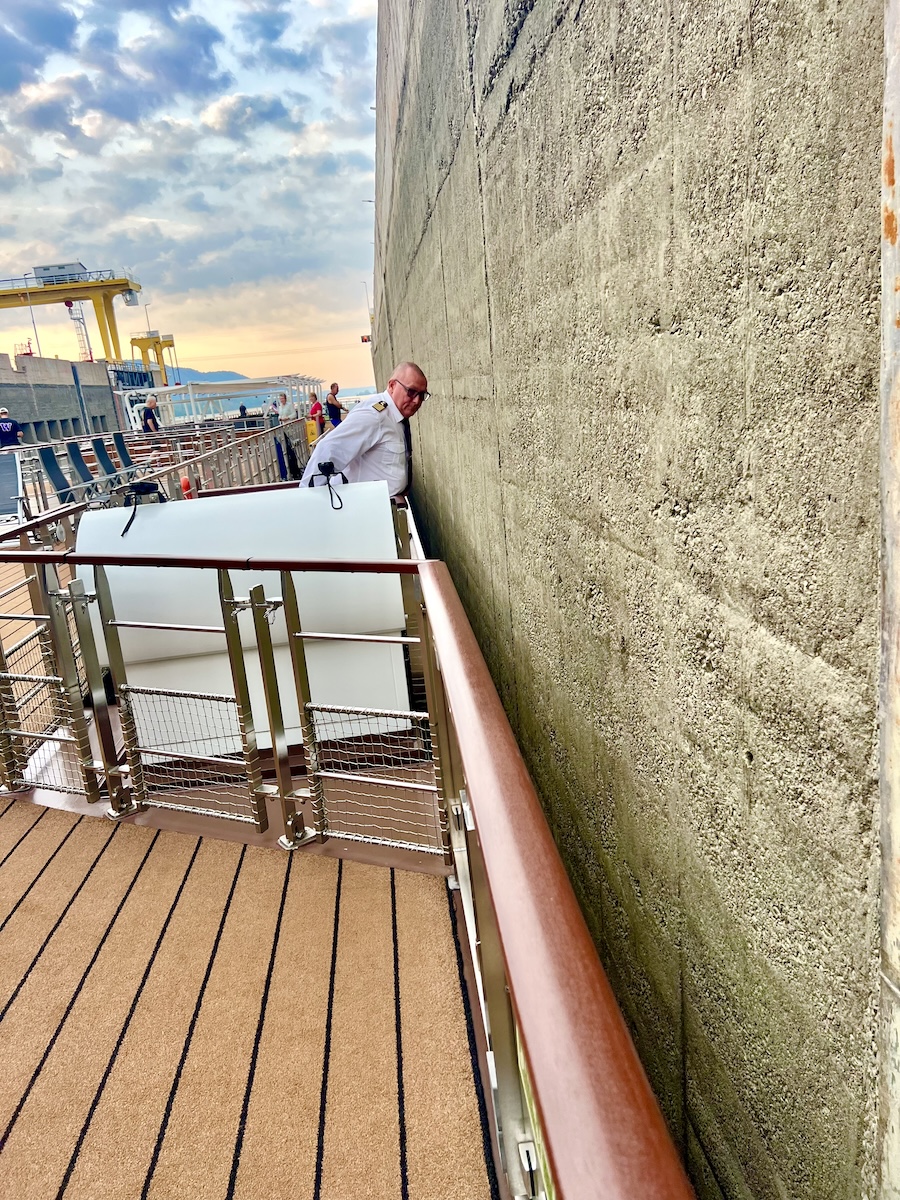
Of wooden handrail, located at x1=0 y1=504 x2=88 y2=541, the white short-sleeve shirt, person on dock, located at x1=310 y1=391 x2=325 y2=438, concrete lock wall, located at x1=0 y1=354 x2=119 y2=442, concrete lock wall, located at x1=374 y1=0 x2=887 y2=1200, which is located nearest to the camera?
concrete lock wall, located at x1=374 y1=0 x2=887 y2=1200

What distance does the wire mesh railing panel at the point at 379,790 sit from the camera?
8.35ft

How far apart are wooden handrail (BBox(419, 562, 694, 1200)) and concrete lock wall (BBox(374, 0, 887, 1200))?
23 centimetres

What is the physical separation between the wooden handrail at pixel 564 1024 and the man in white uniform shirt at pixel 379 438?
375 cm

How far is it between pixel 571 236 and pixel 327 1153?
5.61 feet

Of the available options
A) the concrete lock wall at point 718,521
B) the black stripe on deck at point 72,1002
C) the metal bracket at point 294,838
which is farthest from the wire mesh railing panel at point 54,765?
the concrete lock wall at point 718,521

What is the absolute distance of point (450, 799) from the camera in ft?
6.95

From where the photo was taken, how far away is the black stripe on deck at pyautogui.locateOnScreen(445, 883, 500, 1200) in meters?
1.57

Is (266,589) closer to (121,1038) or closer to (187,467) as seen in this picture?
(121,1038)

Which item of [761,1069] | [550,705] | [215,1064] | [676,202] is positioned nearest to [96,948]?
[215,1064]

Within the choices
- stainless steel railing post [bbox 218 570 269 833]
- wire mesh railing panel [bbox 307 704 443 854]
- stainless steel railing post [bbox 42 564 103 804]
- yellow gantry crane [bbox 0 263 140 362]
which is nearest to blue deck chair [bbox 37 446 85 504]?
stainless steel railing post [bbox 42 564 103 804]

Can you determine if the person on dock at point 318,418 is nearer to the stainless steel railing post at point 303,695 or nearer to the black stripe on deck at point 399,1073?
the stainless steel railing post at point 303,695

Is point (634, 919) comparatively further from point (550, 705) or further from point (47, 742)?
point (47, 742)

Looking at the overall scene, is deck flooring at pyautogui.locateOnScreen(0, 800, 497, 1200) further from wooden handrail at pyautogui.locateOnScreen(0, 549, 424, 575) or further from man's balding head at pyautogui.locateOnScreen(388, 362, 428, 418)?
man's balding head at pyautogui.locateOnScreen(388, 362, 428, 418)

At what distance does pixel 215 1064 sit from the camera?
6.22 feet
